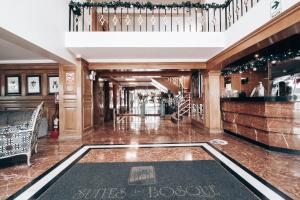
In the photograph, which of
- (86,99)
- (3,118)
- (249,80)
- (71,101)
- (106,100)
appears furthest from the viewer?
(106,100)

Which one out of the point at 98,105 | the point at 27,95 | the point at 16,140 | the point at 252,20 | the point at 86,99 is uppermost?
the point at 252,20

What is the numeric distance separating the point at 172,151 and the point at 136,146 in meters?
1.00

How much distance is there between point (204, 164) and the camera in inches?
147

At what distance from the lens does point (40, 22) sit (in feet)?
13.5

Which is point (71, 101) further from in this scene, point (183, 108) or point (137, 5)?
point (183, 108)

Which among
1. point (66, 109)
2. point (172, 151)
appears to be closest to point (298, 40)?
point (172, 151)

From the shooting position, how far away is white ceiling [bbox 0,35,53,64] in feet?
17.7

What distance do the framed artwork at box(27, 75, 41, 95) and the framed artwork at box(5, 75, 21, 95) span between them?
376 millimetres

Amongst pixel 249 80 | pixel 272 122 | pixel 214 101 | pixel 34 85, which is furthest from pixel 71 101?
pixel 249 80

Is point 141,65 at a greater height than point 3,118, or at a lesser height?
greater

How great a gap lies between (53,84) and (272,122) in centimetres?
689

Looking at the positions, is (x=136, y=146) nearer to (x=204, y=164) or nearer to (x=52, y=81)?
(x=204, y=164)

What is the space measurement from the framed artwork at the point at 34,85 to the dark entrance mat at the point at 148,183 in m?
4.89

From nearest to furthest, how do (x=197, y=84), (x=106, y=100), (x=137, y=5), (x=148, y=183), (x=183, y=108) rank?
(x=148, y=183)
(x=137, y=5)
(x=197, y=84)
(x=183, y=108)
(x=106, y=100)
